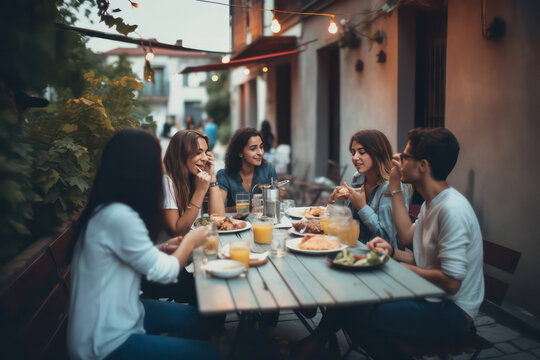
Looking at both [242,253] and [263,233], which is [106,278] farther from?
[263,233]

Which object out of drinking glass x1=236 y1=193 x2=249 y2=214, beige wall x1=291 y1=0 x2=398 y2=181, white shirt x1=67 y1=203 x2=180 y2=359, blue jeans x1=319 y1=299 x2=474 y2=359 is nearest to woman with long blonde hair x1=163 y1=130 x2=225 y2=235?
drinking glass x1=236 y1=193 x2=249 y2=214

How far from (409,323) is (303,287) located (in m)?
0.71

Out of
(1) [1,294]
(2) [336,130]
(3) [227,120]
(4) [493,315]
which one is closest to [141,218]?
(1) [1,294]

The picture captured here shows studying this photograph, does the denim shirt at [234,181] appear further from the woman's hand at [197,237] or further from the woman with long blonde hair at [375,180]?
the woman's hand at [197,237]

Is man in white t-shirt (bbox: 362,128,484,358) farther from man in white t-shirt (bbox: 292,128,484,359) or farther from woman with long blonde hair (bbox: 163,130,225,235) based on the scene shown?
woman with long blonde hair (bbox: 163,130,225,235)

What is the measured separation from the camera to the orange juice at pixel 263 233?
284 cm

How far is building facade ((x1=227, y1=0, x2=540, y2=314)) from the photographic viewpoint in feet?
12.8

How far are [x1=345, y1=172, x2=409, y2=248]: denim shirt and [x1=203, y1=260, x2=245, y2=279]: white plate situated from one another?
1.30m

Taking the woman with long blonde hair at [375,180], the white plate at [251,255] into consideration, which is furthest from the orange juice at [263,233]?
the woman with long blonde hair at [375,180]

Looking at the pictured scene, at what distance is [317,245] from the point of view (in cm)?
266

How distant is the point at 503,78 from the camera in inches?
163

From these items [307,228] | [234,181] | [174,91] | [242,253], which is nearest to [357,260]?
[242,253]

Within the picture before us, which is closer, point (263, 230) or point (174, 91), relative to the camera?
point (263, 230)

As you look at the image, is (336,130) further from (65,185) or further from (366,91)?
(65,185)
